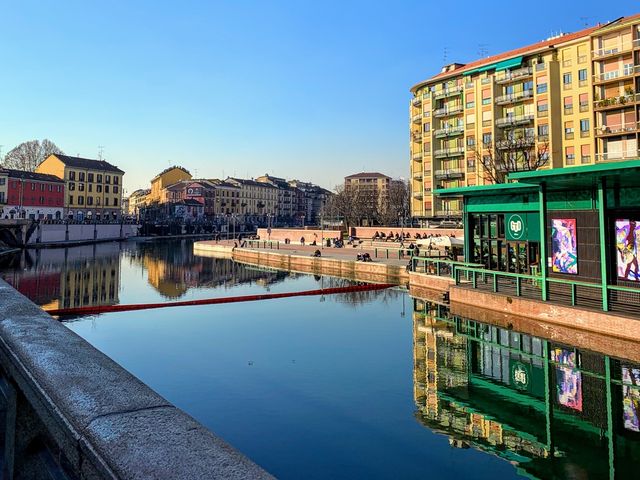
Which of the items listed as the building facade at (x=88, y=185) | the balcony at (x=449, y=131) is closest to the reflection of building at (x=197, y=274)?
the balcony at (x=449, y=131)

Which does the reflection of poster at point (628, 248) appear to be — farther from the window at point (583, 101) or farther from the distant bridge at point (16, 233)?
the distant bridge at point (16, 233)

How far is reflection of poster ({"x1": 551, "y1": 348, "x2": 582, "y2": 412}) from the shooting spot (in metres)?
9.80

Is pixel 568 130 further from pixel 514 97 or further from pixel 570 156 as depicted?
pixel 514 97

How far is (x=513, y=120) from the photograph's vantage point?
2138 inches

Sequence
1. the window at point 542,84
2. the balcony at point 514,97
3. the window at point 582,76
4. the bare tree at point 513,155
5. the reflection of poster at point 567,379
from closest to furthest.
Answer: the reflection of poster at point 567,379
the window at point 582,76
the bare tree at point 513,155
the window at point 542,84
the balcony at point 514,97

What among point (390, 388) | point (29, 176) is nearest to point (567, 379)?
point (390, 388)

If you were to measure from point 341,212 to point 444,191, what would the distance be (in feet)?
238

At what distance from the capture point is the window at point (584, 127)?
161ft

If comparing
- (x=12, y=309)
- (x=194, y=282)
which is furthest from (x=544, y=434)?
(x=194, y=282)

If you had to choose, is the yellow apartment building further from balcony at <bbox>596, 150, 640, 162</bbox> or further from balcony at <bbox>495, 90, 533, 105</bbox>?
balcony at <bbox>596, 150, 640, 162</bbox>

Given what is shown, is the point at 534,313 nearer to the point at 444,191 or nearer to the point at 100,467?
the point at 444,191

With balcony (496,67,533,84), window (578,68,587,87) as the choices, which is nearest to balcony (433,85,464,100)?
balcony (496,67,533,84)

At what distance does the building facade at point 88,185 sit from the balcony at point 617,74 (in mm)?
88184

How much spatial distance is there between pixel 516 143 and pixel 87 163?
82958mm
